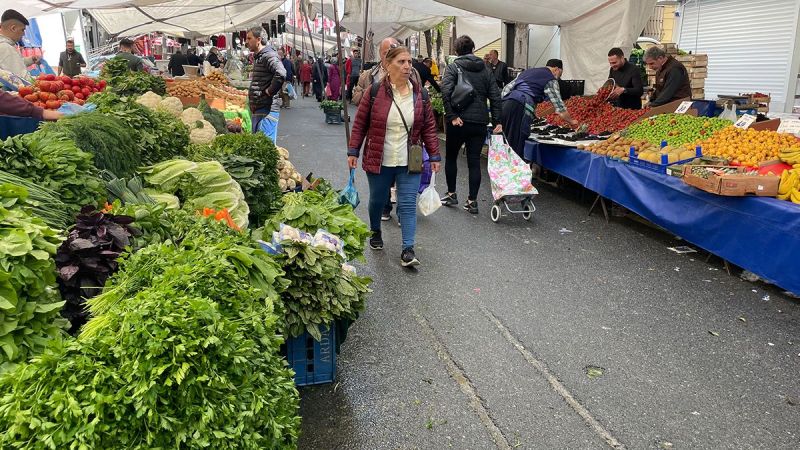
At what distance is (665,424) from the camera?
332cm

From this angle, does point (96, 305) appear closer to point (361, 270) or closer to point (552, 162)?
point (361, 270)

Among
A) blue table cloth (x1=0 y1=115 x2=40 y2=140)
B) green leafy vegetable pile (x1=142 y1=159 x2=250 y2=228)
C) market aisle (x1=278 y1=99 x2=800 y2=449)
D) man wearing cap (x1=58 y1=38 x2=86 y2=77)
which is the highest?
man wearing cap (x1=58 y1=38 x2=86 y2=77)

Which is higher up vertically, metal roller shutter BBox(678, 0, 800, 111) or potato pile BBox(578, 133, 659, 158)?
metal roller shutter BBox(678, 0, 800, 111)

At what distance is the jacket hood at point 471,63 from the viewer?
7.40m

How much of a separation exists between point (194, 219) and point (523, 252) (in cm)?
389

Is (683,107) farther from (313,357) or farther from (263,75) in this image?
(313,357)

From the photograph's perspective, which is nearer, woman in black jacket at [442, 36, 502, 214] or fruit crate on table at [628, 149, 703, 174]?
fruit crate on table at [628, 149, 703, 174]

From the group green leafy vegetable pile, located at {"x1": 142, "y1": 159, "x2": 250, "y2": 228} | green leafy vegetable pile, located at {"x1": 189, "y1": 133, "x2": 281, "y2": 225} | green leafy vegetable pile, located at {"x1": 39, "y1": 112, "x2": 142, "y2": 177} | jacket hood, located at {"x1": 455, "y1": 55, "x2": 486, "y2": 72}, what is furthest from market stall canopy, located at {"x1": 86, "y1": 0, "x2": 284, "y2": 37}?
green leafy vegetable pile, located at {"x1": 142, "y1": 159, "x2": 250, "y2": 228}

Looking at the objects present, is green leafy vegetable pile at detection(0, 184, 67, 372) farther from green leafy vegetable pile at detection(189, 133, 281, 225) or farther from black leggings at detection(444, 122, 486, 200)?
black leggings at detection(444, 122, 486, 200)

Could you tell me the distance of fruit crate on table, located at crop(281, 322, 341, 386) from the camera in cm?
350

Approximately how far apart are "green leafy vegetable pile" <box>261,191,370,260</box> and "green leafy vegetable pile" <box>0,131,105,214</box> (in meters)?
1.07

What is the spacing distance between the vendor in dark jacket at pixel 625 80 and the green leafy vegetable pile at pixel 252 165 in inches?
257

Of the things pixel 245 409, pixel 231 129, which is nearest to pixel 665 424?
pixel 245 409

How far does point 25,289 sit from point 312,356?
174 centimetres
